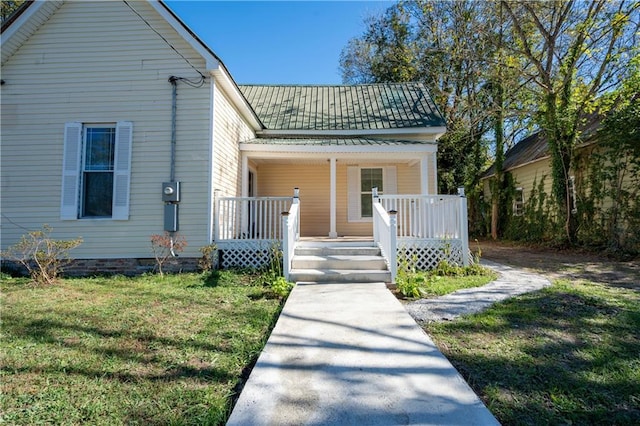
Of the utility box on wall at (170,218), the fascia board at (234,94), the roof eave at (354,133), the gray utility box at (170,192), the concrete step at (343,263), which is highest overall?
the fascia board at (234,94)

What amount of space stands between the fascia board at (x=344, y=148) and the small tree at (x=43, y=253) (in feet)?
14.3

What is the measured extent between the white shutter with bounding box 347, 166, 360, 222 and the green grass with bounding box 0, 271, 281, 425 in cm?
561

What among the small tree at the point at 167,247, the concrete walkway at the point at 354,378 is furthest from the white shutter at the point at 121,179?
the concrete walkway at the point at 354,378

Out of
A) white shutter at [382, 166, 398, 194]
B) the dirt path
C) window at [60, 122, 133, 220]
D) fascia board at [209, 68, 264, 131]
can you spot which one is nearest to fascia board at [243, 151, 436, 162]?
fascia board at [209, 68, 264, 131]

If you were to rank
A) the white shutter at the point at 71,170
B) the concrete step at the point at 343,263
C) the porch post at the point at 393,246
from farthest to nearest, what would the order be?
the white shutter at the point at 71,170
the concrete step at the point at 343,263
the porch post at the point at 393,246

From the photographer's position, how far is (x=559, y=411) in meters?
2.27

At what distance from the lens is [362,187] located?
34.9 ft

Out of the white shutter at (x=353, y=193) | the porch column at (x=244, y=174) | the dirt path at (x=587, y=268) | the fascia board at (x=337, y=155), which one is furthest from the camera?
the white shutter at (x=353, y=193)

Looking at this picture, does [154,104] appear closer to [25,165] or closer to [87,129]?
[87,129]

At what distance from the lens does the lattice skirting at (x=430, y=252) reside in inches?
283

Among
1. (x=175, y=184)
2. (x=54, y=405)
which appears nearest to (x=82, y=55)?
(x=175, y=184)

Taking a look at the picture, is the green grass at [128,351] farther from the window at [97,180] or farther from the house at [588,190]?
the house at [588,190]

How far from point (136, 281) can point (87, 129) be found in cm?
347

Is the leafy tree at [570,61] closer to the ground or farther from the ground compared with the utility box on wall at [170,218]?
farther from the ground
